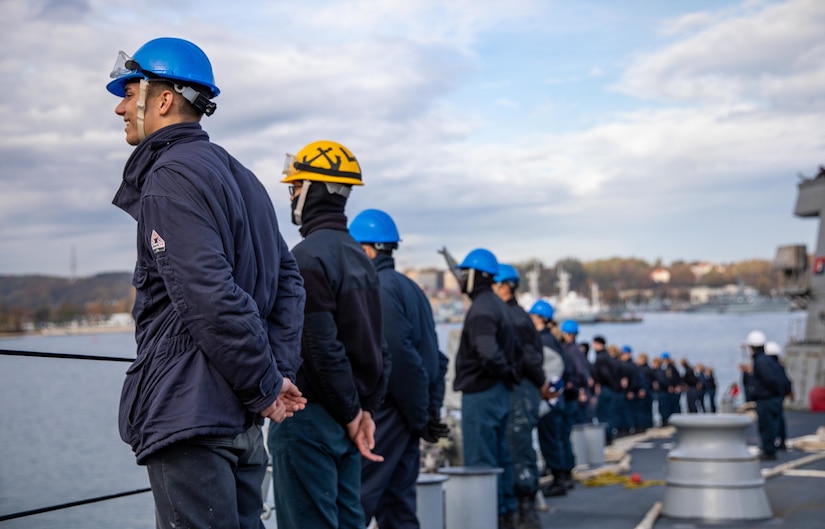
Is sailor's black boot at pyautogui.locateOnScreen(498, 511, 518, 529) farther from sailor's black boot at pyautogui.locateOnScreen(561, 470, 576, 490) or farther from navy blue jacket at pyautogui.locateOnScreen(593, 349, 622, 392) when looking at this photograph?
navy blue jacket at pyautogui.locateOnScreen(593, 349, 622, 392)

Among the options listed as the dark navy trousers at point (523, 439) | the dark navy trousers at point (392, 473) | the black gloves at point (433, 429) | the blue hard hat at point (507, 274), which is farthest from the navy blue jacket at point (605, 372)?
the dark navy trousers at point (392, 473)

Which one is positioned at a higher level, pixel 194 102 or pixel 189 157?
pixel 194 102

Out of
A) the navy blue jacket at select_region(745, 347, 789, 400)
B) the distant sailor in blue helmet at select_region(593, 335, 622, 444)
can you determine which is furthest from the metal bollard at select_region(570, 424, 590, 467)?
the distant sailor in blue helmet at select_region(593, 335, 622, 444)

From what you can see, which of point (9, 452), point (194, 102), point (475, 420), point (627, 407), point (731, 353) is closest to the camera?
point (194, 102)

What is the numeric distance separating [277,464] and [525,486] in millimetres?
4823

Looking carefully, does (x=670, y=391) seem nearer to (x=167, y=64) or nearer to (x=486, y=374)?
(x=486, y=374)

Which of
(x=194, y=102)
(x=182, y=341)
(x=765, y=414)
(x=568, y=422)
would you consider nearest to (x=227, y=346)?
(x=182, y=341)

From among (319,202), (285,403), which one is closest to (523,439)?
(319,202)

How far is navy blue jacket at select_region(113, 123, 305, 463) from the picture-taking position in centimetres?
282

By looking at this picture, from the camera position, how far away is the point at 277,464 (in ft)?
15.3

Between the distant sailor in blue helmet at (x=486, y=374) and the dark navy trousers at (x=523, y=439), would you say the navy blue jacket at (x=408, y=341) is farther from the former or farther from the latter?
the dark navy trousers at (x=523, y=439)

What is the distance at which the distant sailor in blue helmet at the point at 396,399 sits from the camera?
5.86 meters

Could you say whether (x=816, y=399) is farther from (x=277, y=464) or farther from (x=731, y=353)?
(x=731, y=353)

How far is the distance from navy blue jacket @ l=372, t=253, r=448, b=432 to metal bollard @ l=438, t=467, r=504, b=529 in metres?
0.99
